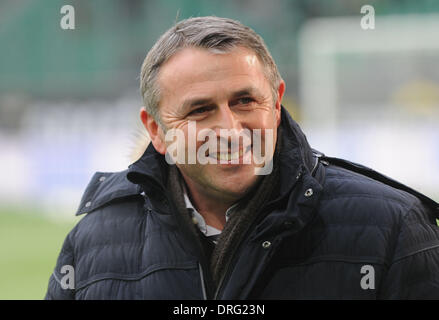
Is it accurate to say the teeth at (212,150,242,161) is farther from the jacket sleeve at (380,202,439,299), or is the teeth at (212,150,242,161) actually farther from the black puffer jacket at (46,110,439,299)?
the jacket sleeve at (380,202,439,299)

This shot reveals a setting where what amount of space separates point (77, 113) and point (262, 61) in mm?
10605

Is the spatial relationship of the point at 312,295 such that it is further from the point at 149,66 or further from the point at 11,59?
the point at 11,59

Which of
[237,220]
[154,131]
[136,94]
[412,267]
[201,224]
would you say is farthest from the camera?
[136,94]

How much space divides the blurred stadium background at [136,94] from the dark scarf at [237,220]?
17.9 ft

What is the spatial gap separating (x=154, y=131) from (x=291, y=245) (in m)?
0.49

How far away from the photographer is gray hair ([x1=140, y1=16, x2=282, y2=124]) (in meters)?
1.61

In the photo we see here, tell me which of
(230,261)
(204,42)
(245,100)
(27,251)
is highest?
(204,42)

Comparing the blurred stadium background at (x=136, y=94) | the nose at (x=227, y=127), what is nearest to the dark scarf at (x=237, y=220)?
the nose at (x=227, y=127)

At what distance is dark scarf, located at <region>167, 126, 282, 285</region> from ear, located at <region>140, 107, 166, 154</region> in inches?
6.7

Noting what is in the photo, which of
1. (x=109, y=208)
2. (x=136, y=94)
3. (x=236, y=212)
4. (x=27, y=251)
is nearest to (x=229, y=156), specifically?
(x=236, y=212)

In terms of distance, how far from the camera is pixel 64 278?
5.78 ft

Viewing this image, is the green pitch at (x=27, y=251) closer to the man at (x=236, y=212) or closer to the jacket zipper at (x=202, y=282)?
the man at (x=236, y=212)

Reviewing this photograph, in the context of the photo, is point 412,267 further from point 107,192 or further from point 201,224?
point 107,192

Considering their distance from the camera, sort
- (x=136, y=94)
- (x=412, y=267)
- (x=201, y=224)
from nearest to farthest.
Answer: (x=412, y=267), (x=201, y=224), (x=136, y=94)
